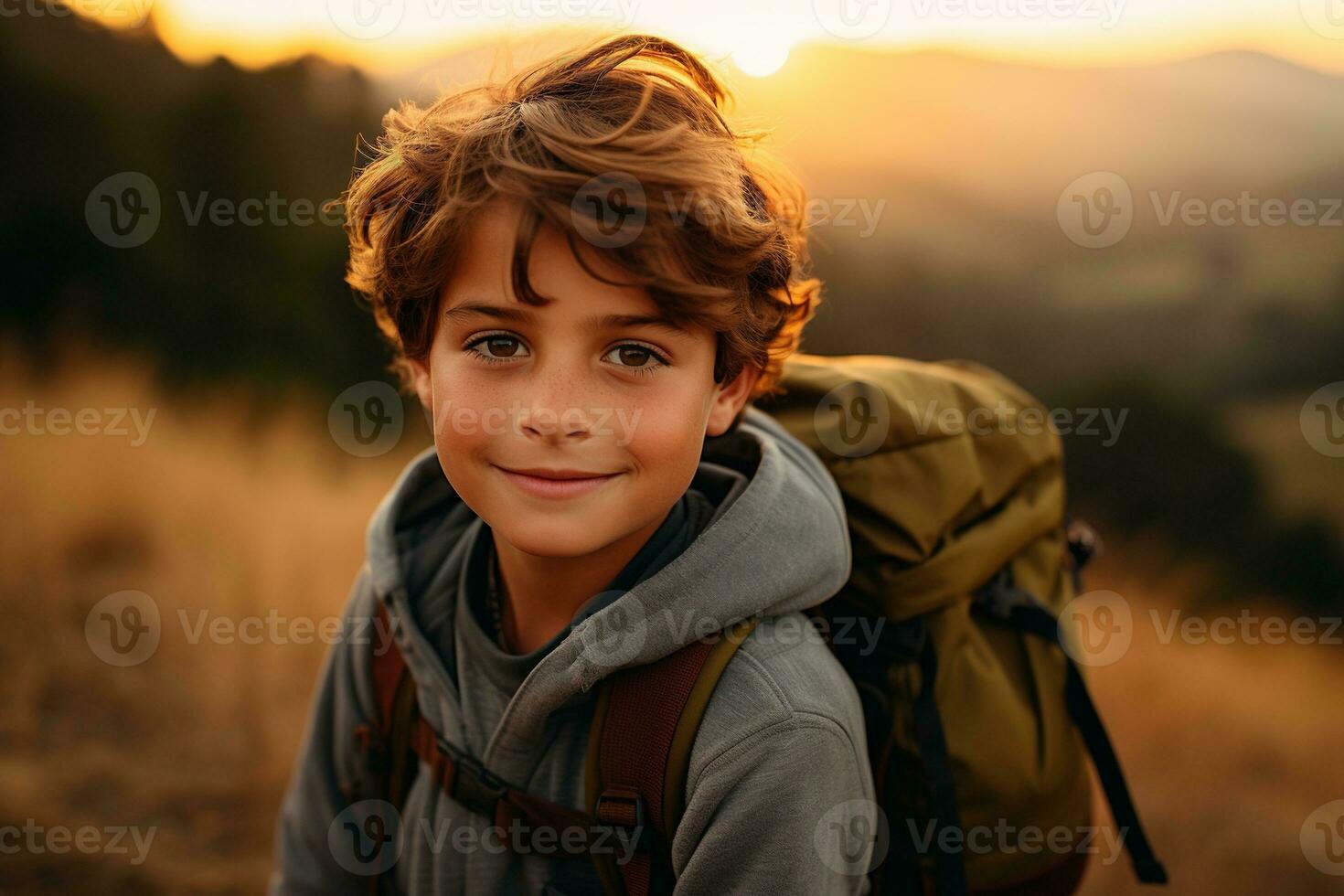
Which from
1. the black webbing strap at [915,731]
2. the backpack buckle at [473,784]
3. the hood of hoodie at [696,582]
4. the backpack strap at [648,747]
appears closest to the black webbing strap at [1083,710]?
the black webbing strap at [915,731]

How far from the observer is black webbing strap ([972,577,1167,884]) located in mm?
1788

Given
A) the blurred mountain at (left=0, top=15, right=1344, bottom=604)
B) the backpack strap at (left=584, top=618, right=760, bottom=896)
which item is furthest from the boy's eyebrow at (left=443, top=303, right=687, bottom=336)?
the blurred mountain at (left=0, top=15, right=1344, bottom=604)

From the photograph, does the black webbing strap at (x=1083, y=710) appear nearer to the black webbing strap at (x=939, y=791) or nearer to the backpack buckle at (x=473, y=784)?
the black webbing strap at (x=939, y=791)

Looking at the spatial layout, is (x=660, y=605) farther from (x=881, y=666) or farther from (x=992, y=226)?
(x=992, y=226)

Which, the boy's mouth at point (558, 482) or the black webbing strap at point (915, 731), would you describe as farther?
the black webbing strap at point (915, 731)

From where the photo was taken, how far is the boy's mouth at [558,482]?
1.42m

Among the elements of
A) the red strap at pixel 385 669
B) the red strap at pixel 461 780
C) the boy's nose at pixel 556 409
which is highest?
the boy's nose at pixel 556 409

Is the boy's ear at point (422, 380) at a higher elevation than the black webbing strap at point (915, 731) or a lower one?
higher

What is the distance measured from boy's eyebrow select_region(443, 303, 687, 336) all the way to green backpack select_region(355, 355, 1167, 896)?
50 cm

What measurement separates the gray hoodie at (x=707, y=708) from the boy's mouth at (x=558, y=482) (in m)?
0.18

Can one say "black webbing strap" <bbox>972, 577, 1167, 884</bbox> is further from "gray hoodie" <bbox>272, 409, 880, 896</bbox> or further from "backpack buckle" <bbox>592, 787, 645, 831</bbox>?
"backpack buckle" <bbox>592, 787, 645, 831</bbox>

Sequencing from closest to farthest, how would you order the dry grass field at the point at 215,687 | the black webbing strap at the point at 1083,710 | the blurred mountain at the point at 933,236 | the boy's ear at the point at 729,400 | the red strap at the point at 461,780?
1. the red strap at the point at 461,780
2. the boy's ear at the point at 729,400
3. the black webbing strap at the point at 1083,710
4. the dry grass field at the point at 215,687
5. the blurred mountain at the point at 933,236

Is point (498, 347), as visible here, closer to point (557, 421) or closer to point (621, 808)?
point (557, 421)

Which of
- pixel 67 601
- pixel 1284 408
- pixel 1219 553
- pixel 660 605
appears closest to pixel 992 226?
pixel 1284 408
